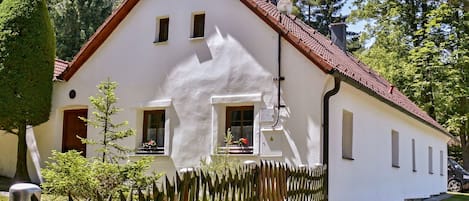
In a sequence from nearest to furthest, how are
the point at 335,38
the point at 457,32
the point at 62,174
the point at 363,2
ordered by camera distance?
the point at 62,174 < the point at 335,38 < the point at 457,32 < the point at 363,2

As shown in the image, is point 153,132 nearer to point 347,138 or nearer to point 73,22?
point 347,138

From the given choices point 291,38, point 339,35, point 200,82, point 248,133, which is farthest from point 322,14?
point 248,133

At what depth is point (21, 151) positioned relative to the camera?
14.0m

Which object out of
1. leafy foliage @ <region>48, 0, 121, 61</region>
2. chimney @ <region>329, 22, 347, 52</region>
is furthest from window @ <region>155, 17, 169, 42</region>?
leafy foliage @ <region>48, 0, 121, 61</region>

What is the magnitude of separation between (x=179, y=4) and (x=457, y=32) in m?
18.6

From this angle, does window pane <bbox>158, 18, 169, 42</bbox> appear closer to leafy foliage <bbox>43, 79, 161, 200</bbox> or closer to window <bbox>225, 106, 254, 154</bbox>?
window <bbox>225, 106, 254, 154</bbox>

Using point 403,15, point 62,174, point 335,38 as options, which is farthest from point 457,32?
point 62,174

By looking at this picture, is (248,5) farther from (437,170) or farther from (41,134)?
(437,170)

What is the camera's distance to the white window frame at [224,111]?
1189cm

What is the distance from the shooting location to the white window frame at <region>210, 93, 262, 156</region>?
11891mm

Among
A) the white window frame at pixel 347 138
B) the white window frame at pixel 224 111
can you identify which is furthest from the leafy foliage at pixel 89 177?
the white window frame at pixel 347 138

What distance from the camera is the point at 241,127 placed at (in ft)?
40.5

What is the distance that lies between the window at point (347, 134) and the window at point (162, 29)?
16.5ft

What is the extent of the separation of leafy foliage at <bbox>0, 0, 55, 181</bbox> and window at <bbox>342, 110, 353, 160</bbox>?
779cm
